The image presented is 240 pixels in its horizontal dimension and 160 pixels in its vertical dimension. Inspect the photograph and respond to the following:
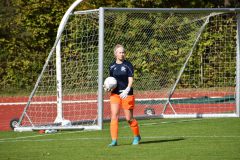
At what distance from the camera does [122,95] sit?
13539mm

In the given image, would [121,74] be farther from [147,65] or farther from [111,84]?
[147,65]

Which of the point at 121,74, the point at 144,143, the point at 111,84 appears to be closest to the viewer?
the point at 111,84

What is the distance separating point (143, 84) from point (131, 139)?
5.75 m

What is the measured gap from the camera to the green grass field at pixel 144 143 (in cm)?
1221

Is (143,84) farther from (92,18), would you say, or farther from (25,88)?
(25,88)

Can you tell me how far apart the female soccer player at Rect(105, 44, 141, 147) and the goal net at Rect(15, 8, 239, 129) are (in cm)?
260

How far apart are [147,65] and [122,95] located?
Result: 261 inches

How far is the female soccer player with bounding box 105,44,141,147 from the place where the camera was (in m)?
13.5

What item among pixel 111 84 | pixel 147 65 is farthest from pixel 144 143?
pixel 147 65

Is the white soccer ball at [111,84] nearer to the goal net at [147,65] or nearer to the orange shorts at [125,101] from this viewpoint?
the orange shorts at [125,101]

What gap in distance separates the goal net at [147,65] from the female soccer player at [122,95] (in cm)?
260

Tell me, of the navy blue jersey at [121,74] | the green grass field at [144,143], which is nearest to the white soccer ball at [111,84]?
the navy blue jersey at [121,74]

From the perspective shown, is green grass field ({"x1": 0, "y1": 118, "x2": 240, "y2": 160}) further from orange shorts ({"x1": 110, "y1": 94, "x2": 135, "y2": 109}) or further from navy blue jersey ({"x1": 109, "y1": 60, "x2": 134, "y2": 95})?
navy blue jersey ({"x1": 109, "y1": 60, "x2": 134, "y2": 95})

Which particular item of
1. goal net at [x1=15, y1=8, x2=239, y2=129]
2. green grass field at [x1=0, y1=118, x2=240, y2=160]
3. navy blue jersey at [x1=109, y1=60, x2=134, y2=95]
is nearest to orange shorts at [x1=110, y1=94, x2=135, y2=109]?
navy blue jersey at [x1=109, y1=60, x2=134, y2=95]
